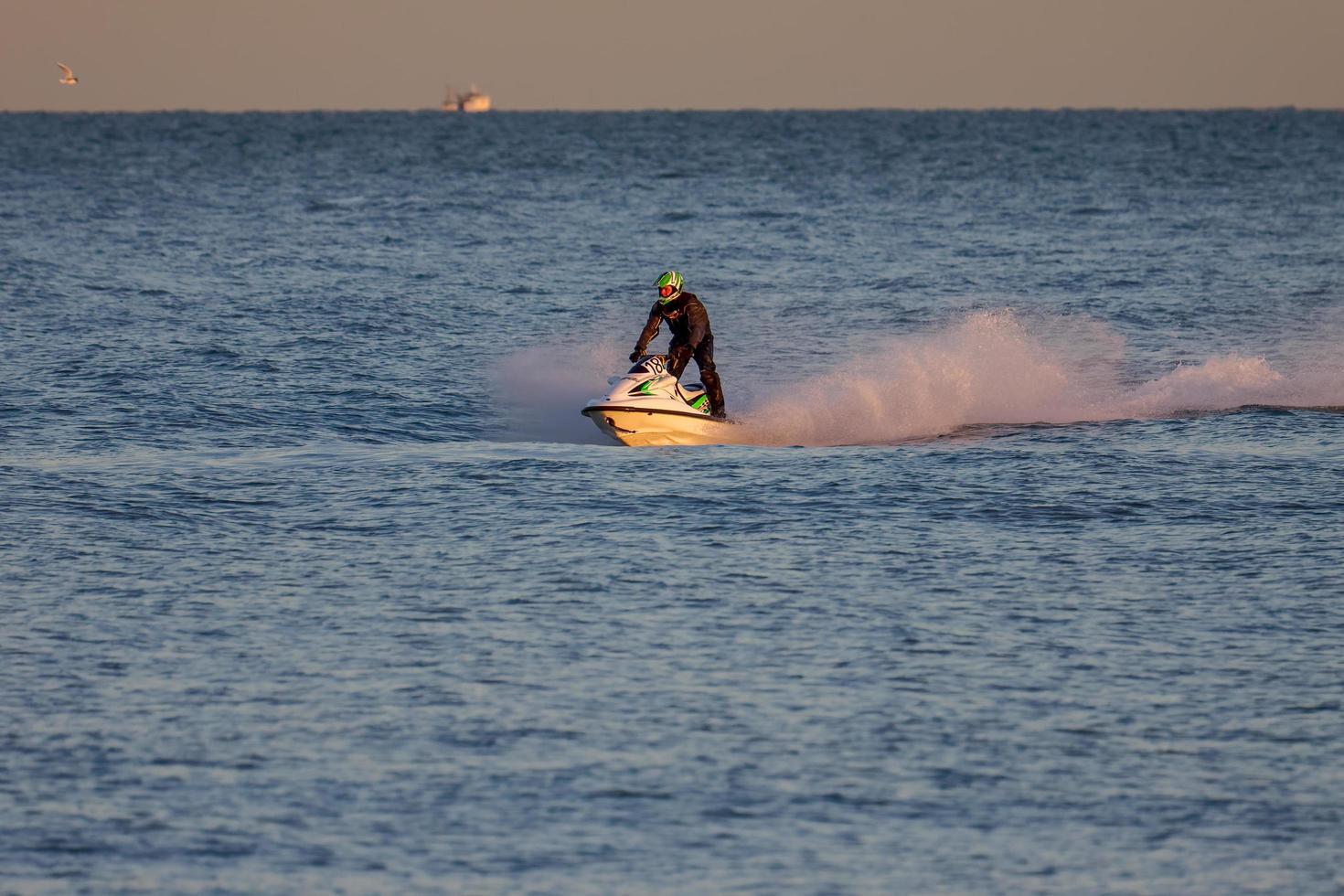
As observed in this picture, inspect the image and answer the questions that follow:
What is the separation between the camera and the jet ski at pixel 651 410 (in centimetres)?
1781

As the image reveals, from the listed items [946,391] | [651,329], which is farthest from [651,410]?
[946,391]

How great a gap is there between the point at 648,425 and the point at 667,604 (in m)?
6.14

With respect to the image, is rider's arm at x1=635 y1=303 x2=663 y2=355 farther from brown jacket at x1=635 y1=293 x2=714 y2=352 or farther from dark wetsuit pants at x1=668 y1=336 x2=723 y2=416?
dark wetsuit pants at x1=668 y1=336 x2=723 y2=416

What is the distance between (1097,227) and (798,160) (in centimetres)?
3907

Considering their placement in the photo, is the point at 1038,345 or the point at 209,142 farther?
the point at 209,142

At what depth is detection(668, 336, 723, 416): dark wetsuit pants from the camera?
18.1m

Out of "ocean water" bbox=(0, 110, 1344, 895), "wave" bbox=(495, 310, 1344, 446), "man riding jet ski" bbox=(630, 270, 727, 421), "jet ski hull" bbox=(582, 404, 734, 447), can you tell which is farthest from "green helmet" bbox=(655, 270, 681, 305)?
"wave" bbox=(495, 310, 1344, 446)

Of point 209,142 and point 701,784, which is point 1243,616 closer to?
point 701,784

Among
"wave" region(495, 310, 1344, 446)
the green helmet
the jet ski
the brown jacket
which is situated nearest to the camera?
the jet ski

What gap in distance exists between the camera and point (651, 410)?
17859mm

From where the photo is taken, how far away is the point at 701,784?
8.78 m

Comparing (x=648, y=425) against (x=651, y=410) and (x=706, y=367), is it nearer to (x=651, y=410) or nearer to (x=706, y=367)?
(x=651, y=410)

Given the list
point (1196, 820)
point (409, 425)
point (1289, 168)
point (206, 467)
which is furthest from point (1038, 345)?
point (1289, 168)

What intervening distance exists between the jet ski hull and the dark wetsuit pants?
0.67 feet
